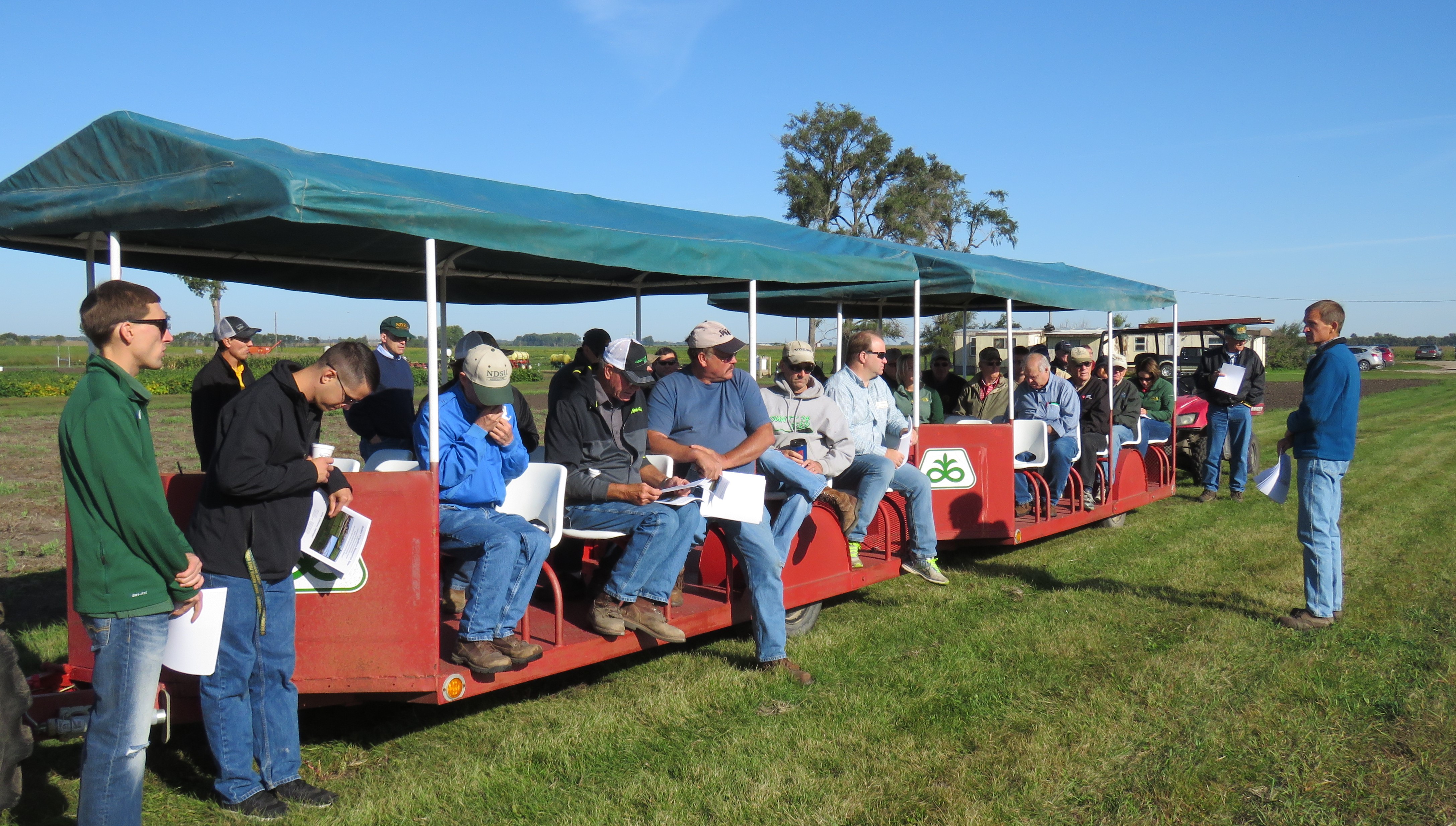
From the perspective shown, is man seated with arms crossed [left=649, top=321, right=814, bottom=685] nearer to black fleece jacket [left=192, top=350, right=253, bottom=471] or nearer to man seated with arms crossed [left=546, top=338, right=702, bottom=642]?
man seated with arms crossed [left=546, top=338, right=702, bottom=642]

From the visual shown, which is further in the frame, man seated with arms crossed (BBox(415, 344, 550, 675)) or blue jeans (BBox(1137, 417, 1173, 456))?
blue jeans (BBox(1137, 417, 1173, 456))

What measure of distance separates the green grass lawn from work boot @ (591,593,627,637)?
1.29 ft

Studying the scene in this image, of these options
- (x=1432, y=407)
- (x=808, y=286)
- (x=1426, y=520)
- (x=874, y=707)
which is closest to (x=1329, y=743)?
(x=874, y=707)

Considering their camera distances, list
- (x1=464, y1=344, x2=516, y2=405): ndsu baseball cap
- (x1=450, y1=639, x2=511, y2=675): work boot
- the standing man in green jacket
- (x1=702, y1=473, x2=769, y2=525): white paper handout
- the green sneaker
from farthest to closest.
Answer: the green sneaker < (x1=702, y1=473, x2=769, y2=525): white paper handout < (x1=464, y1=344, x2=516, y2=405): ndsu baseball cap < (x1=450, y1=639, x2=511, y2=675): work boot < the standing man in green jacket

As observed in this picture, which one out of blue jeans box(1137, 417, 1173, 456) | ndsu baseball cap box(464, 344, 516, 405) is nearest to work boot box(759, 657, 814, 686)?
ndsu baseball cap box(464, 344, 516, 405)

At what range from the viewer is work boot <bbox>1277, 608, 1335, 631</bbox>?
619cm

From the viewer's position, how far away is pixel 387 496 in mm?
4145

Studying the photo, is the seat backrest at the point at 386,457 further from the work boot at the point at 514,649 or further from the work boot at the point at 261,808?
the work boot at the point at 261,808

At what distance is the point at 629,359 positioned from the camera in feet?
17.3

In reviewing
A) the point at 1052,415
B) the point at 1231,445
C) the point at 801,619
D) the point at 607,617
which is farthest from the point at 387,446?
the point at 1231,445

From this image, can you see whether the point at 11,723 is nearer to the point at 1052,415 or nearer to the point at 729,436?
the point at 729,436

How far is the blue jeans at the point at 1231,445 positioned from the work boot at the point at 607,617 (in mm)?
8794

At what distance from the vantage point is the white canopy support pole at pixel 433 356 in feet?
13.7

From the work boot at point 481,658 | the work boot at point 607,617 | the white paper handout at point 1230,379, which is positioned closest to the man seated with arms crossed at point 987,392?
the white paper handout at point 1230,379
